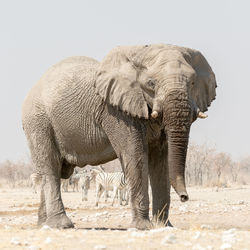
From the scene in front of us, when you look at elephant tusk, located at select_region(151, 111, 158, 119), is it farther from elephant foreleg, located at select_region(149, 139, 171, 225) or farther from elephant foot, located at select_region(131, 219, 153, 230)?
elephant foot, located at select_region(131, 219, 153, 230)

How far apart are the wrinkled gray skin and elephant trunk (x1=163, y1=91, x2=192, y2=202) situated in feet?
0.05

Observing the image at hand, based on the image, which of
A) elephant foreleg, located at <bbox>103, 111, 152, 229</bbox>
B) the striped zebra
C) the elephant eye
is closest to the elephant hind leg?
elephant foreleg, located at <bbox>103, 111, 152, 229</bbox>

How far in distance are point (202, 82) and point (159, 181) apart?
1827 mm

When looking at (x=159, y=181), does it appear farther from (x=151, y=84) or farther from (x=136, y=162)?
(x=151, y=84)

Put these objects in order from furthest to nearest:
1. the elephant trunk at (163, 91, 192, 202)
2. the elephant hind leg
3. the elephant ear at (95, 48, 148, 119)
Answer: the elephant hind leg
the elephant ear at (95, 48, 148, 119)
the elephant trunk at (163, 91, 192, 202)

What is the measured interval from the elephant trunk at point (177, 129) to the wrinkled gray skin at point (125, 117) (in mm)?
14

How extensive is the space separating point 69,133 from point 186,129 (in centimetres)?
265

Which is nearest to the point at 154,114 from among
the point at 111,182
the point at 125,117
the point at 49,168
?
the point at 125,117

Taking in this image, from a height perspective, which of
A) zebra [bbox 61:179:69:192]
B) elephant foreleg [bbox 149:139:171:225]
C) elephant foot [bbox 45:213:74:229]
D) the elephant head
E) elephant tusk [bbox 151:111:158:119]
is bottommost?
elephant foot [bbox 45:213:74:229]

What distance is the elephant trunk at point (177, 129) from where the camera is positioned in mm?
8992

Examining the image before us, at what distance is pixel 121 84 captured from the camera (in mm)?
10047

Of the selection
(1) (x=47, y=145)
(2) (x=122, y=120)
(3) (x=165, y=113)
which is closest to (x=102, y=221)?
(1) (x=47, y=145)

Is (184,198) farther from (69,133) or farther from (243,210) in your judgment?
(243,210)

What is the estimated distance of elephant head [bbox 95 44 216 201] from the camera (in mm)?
9055
